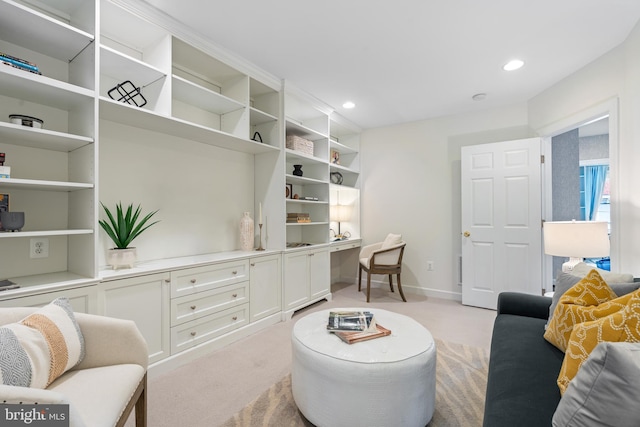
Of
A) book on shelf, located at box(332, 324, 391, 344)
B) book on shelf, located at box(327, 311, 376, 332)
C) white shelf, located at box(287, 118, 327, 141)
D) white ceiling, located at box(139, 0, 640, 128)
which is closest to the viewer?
book on shelf, located at box(332, 324, 391, 344)

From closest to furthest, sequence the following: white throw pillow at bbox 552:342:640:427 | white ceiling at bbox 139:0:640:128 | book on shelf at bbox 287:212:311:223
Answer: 1. white throw pillow at bbox 552:342:640:427
2. white ceiling at bbox 139:0:640:128
3. book on shelf at bbox 287:212:311:223

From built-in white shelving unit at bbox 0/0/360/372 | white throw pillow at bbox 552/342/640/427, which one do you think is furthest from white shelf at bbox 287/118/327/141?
white throw pillow at bbox 552/342/640/427

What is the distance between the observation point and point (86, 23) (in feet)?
5.92

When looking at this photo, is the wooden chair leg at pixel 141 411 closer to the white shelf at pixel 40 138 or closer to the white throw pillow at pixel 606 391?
the white shelf at pixel 40 138

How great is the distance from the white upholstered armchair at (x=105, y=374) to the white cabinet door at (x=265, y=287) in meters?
1.47

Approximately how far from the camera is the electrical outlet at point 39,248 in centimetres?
183

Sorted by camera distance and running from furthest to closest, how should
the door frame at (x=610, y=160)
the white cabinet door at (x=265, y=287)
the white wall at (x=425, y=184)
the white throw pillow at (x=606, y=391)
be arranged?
1. the white wall at (x=425, y=184)
2. the white cabinet door at (x=265, y=287)
3. the door frame at (x=610, y=160)
4. the white throw pillow at (x=606, y=391)

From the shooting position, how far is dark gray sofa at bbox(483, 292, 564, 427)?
38.6 inches

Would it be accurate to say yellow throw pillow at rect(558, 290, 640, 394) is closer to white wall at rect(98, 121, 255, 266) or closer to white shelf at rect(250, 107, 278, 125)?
white wall at rect(98, 121, 255, 266)

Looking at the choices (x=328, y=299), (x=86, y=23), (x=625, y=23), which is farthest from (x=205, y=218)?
(x=625, y=23)

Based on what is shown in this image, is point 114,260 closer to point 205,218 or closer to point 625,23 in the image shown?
point 205,218

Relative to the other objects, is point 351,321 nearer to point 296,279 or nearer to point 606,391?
point 606,391

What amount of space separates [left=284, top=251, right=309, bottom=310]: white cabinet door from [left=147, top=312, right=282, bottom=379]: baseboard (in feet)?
0.85

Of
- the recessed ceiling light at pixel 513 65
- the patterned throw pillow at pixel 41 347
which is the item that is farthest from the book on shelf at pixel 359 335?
the recessed ceiling light at pixel 513 65
